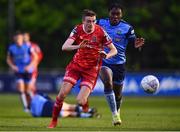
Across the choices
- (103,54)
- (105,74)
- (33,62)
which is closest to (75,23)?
(33,62)

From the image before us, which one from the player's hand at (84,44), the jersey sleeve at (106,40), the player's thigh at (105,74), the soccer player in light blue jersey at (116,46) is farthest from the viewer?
the soccer player in light blue jersey at (116,46)

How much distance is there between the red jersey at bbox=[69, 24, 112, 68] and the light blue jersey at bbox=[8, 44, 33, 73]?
11560 millimetres

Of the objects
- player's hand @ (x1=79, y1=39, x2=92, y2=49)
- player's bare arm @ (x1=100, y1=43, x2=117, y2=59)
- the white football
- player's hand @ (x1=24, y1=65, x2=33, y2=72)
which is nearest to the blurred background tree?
player's hand @ (x1=24, y1=65, x2=33, y2=72)

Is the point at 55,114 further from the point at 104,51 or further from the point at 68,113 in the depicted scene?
the point at 68,113

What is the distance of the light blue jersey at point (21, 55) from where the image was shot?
28000mm

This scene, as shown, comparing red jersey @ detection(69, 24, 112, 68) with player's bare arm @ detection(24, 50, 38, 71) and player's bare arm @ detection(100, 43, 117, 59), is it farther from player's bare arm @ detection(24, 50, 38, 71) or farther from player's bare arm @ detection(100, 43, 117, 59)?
player's bare arm @ detection(24, 50, 38, 71)

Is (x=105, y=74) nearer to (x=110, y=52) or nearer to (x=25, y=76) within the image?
(x=110, y=52)

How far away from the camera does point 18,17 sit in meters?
52.9

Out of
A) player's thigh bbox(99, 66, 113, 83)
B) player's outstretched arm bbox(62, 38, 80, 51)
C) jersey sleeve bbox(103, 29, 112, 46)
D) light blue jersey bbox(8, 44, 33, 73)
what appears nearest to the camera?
player's outstretched arm bbox(62, 38, 80, 51)

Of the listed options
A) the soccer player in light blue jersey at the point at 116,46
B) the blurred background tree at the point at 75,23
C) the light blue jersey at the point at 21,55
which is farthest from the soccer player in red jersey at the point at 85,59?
the blurred background tree at the point at 75,23

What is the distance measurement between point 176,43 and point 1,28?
11.7m

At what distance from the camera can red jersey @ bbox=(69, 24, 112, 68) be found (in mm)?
16516

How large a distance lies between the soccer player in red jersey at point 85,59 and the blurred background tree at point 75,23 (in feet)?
112

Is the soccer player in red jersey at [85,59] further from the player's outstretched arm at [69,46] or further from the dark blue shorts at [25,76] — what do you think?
the dark blue shorts at [25,76]
